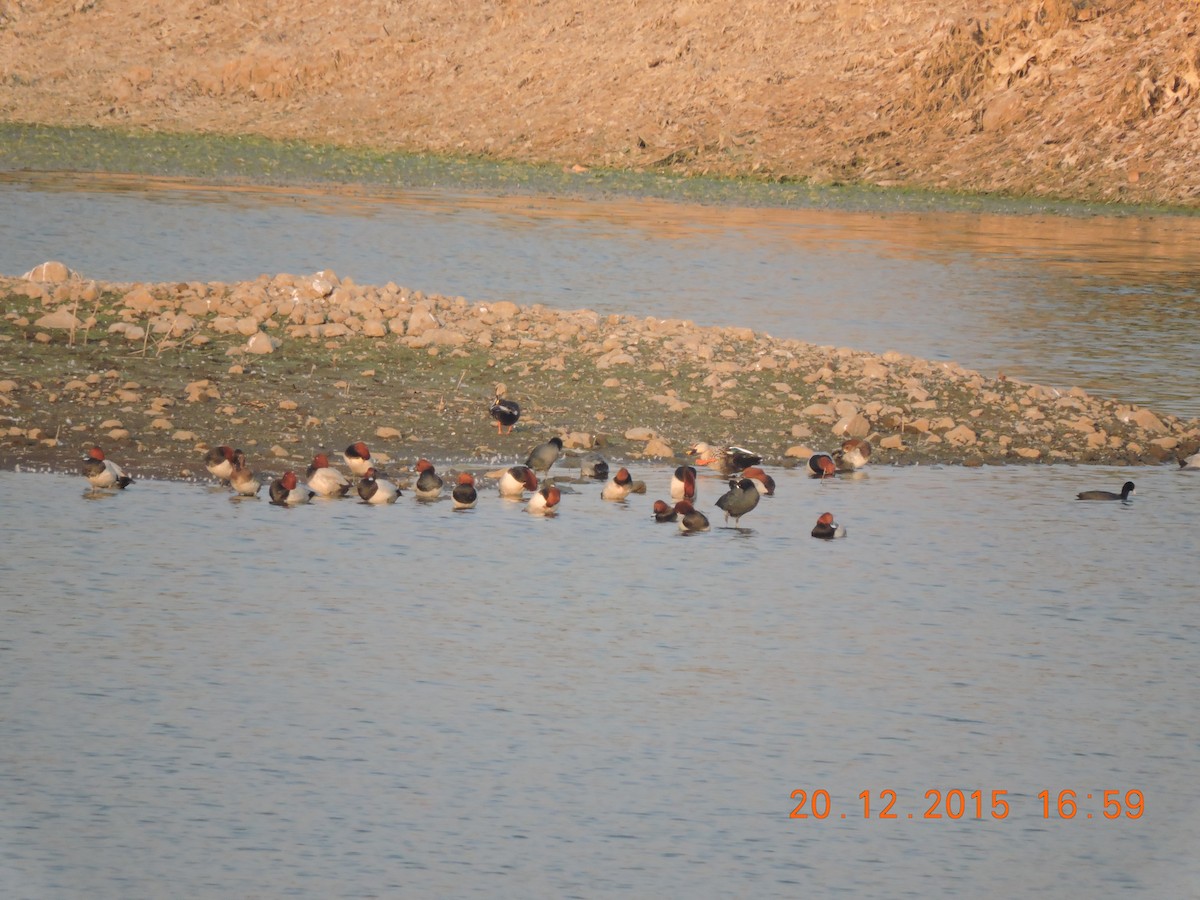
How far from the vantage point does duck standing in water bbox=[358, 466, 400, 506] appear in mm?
14812

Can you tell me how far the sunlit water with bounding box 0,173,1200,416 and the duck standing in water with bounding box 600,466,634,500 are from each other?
26.4ft

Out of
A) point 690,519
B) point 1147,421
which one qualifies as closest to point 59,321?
point 690,519

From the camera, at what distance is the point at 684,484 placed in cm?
1501

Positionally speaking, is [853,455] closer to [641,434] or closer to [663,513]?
[641,434]

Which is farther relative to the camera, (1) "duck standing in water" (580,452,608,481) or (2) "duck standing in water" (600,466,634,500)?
(1) "duck standing in water" (580,452,608,481)

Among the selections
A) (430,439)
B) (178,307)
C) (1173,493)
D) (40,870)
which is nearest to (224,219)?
(178,307)

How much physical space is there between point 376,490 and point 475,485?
127 cm

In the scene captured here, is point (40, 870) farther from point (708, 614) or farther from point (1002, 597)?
point (1002, 597)

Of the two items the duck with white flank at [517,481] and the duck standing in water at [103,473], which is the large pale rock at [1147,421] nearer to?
the duck with white flank at [517,481]

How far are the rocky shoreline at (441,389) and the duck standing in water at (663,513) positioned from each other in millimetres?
2252

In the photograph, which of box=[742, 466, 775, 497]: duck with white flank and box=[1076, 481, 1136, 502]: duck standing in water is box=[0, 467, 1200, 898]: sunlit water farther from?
box=[1076, 481, 1136, 502]: duck standing in water
